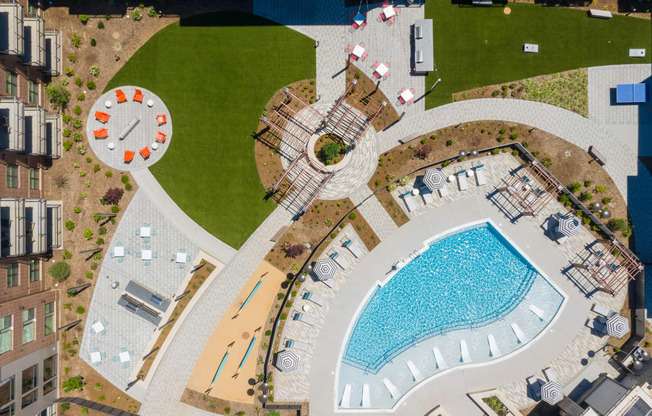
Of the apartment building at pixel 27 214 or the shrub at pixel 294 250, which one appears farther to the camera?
the shrub at pixel 294 250

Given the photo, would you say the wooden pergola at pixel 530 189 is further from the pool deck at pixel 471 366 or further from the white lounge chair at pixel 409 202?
the white lounge chair at pixel 409 202

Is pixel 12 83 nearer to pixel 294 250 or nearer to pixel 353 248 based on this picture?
pixel 294 250

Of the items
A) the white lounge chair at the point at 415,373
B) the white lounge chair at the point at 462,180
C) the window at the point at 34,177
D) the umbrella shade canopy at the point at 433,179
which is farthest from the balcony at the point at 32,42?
the white lounge chair at the point at 415,373

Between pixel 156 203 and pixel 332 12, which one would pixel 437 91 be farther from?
pixel 156 203

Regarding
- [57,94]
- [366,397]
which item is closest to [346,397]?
[366,397]

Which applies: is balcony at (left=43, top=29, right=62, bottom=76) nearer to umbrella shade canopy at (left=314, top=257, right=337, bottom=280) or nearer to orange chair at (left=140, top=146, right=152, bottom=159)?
orange chair at (left=140, top=146, right=152, bottom=159)

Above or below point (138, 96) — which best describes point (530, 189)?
below
